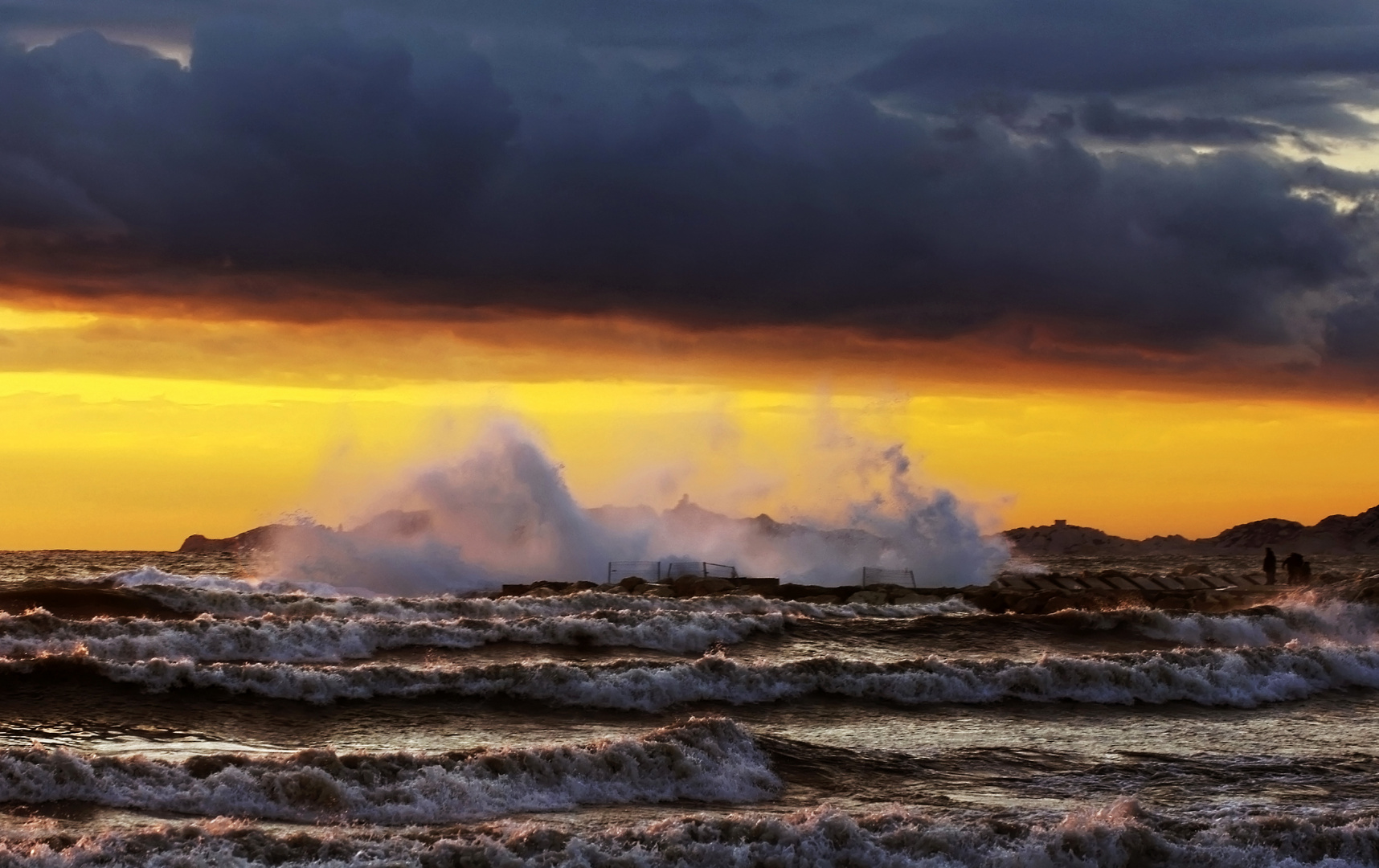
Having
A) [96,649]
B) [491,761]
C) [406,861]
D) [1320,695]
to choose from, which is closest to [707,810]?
[491,761]

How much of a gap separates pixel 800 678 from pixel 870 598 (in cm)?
1765

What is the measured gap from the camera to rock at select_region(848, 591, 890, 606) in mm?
41062

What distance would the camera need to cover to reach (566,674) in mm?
22438

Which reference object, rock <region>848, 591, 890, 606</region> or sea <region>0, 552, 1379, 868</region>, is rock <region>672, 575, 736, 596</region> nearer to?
rock <region>848, 591, 890, 606</region>

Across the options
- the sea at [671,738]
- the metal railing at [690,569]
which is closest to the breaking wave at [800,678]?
the sea at [671,738]

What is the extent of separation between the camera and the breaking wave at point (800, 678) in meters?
21.4

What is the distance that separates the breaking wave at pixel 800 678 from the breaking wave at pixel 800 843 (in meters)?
8.57

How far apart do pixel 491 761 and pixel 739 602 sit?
22494mm

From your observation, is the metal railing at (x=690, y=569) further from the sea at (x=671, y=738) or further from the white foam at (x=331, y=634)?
the white foam at (x=331, y=634)

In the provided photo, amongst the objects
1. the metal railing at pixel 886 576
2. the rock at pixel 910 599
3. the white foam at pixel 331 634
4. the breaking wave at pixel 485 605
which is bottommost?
the white foam at pixel 331 634

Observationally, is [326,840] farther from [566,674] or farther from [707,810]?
[566,674]

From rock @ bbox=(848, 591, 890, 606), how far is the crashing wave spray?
55.1ft

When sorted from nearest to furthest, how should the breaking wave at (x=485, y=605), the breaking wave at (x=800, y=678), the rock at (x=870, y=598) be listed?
1. the breaking wave at (x=800, y=678)
2. the breaking wave at (x=485, y=605)
3. the rock at (x=870, y=598)

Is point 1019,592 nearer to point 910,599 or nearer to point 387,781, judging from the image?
point 910,599
